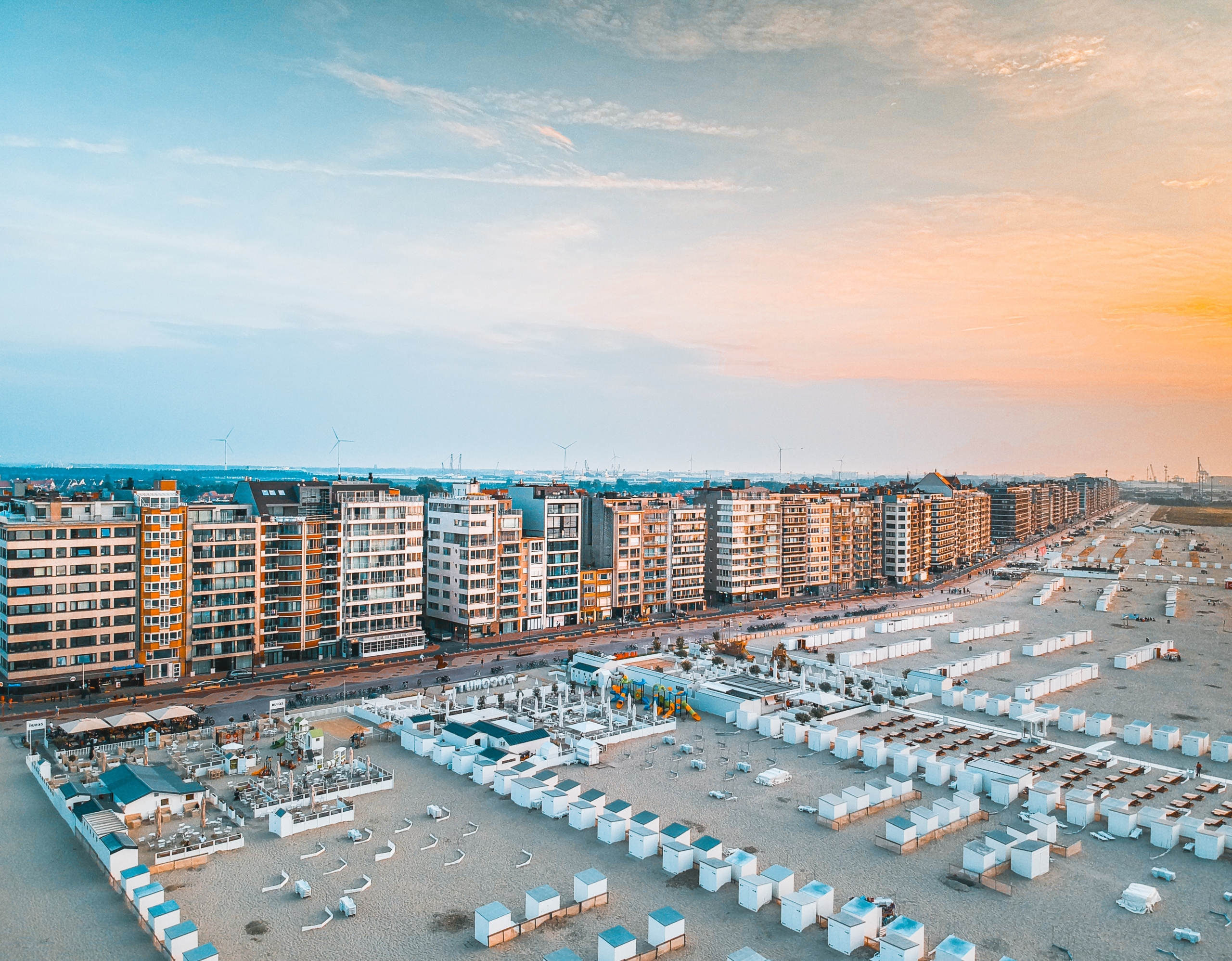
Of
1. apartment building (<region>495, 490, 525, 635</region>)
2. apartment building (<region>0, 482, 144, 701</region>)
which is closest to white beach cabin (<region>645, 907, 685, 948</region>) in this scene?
apartment building (<region>0, 482, 144, 701</region>)

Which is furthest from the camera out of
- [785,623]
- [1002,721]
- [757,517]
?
[757,517]

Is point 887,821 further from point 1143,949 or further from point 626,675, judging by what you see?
point 626,675

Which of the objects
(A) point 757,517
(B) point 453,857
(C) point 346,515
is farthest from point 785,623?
(B) point 453,857

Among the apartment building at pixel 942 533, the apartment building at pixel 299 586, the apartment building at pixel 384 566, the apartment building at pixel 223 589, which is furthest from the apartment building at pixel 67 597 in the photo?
the apartment building at pixel 942 533

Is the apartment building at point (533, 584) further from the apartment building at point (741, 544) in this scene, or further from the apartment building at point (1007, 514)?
the apartment building at point (1007, 514)

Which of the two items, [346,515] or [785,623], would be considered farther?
[785,623]

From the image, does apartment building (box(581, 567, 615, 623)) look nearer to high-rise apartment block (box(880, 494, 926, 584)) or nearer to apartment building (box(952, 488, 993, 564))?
high-rise apartment block (box(880, 494, 926, 584))
